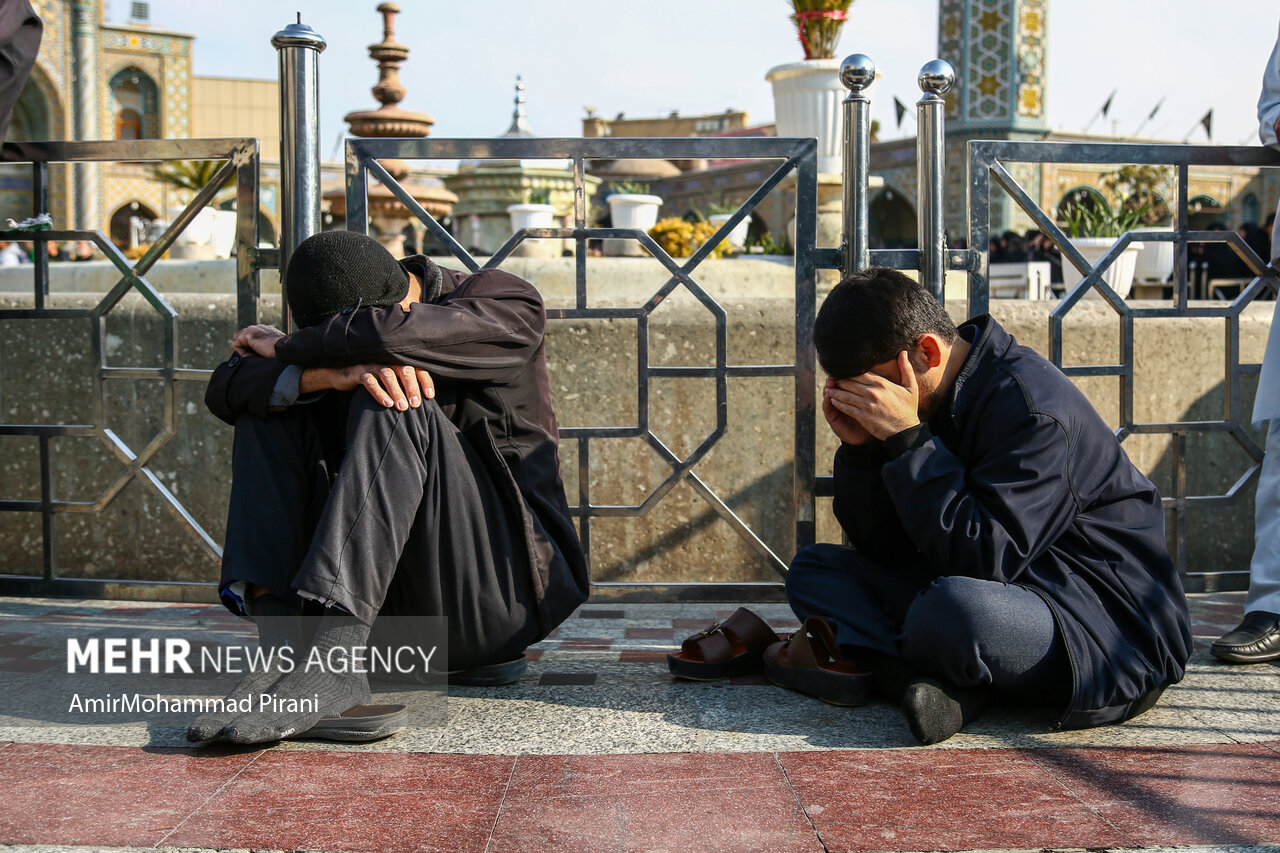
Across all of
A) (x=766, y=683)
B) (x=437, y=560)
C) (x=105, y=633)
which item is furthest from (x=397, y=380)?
(x=105, y=633)

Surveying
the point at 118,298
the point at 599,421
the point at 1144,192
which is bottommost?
the point at 599,421

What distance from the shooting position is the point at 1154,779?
6.53 feet

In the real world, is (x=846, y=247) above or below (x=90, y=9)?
below

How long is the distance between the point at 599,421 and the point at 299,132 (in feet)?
4.36

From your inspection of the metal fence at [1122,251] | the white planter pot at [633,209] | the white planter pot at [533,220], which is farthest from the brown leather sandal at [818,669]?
the white planter pot at [633,209]

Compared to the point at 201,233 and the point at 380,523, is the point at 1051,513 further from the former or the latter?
the point at 201,233

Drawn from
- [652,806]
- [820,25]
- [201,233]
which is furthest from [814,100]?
[652,806]

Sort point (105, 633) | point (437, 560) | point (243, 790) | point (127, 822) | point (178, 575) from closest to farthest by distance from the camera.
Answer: point (127, 822) < point (243, 790) < point (437, 560) < point (105, 633) < point (178, 575)

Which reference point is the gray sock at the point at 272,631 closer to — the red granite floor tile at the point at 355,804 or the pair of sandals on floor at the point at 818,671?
the red granite floor tile at the point at 355,804

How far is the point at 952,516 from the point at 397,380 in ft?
3.70

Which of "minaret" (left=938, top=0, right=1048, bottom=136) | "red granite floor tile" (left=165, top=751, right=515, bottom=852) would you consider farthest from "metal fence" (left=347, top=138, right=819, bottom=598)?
"minaret" (left=938, top=0, right=1048, bottom=136)

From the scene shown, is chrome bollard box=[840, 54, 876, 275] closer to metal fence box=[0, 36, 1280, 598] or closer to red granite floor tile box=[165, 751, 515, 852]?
metal fence box=[0, 36, 1280, 598]

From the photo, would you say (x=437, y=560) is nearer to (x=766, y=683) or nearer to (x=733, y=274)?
(x=766, y=683)

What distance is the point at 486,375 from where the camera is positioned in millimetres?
2480
